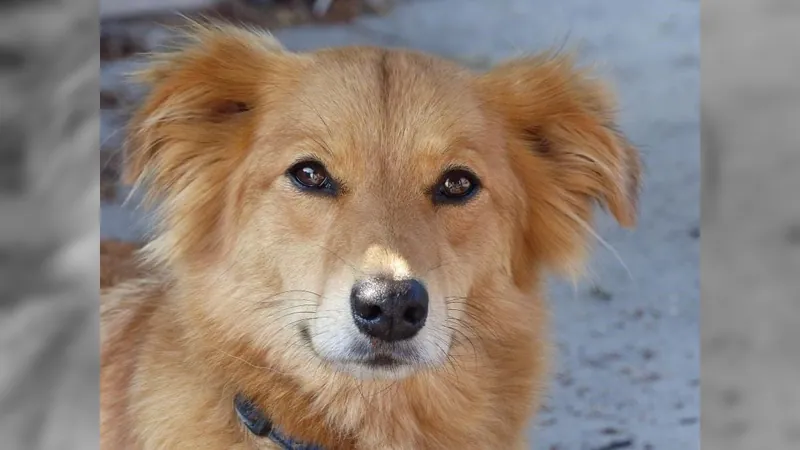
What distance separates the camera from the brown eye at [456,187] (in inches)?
66.2

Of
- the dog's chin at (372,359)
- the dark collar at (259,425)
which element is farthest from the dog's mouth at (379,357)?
the dark collar at (259,425)

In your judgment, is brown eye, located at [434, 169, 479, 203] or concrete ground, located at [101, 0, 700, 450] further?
concrete ground, located at [101, 0, 700, 450]

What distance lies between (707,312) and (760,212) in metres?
0.27

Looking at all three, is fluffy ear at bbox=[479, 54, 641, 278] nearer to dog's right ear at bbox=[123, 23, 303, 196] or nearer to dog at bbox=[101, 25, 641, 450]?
dog at bbox=[101, 25, 641, 450]

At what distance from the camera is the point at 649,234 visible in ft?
6.43

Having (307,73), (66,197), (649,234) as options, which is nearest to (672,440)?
(649,234)

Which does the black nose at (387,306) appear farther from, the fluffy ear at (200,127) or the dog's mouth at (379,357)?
the fluffy ear at (200,127)

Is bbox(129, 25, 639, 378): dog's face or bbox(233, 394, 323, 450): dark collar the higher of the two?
bbox(129, 25, 639, 378): dog's face

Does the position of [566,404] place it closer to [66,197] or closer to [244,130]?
[244,130]

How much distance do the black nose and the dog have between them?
0.09 feet

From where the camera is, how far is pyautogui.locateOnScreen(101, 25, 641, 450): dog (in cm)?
163

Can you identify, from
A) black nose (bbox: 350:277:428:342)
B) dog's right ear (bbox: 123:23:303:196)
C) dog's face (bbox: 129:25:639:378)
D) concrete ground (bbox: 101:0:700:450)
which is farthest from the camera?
concrete ground (bbox: 101:0:700:450)

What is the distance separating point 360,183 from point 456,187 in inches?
8.0

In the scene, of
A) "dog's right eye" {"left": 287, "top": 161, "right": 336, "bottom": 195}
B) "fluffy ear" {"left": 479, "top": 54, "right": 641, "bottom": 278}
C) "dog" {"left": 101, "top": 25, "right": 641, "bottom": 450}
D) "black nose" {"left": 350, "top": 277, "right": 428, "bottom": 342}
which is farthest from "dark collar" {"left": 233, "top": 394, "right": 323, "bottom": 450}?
"fluffy ear" {"left": 479, "top": 54, "right": 641, "bottom": 278}
